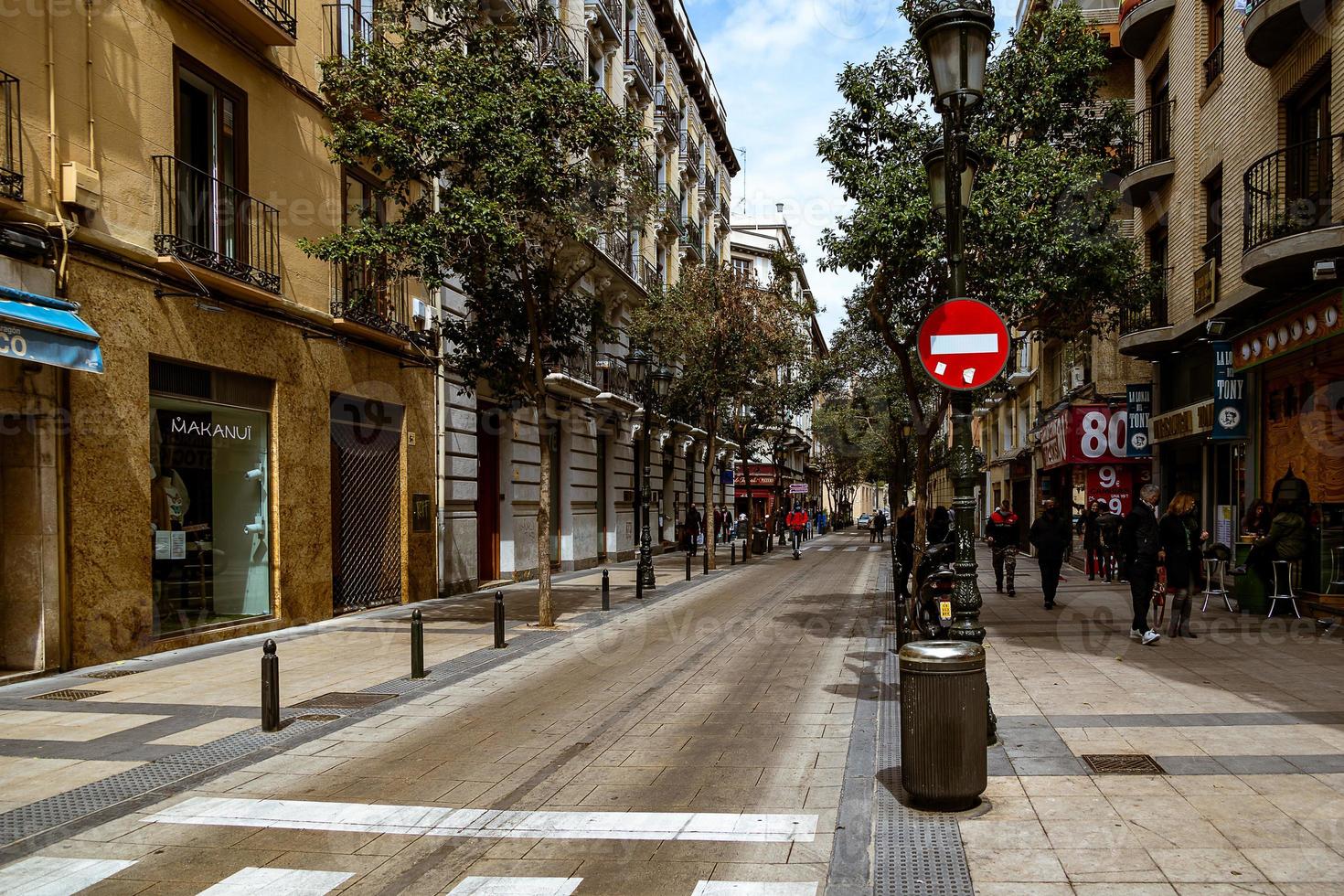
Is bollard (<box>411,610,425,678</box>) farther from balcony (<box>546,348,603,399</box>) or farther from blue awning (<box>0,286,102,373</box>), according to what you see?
balcony (<box>546,348,603,399</box>)

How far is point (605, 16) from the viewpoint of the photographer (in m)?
27.8

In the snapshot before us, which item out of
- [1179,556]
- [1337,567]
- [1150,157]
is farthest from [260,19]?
[1150,157]

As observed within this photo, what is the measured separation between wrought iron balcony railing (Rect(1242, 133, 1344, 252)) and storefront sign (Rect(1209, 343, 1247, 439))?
2.01 m

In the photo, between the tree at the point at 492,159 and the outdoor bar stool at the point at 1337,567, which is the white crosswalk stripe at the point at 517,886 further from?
the outdoor bar stool at the point at 1337,567

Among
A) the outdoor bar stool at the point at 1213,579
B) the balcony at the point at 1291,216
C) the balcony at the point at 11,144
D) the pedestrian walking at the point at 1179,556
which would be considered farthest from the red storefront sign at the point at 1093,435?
the balcony at the point at 11,144

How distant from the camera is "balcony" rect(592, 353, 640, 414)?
2768cm

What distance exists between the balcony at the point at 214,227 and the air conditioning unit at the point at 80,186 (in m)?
0.97

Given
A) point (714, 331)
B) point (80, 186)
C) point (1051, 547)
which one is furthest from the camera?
point (714, 331)

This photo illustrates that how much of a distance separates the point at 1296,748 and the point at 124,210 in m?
12.3

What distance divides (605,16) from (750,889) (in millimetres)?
27562

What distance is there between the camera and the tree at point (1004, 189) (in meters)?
11.4

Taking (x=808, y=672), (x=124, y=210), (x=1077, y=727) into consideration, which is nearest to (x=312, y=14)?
(x=124, y=210)

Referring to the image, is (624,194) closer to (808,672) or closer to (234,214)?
(234,214)

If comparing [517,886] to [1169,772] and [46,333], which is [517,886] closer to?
[1169,772]
